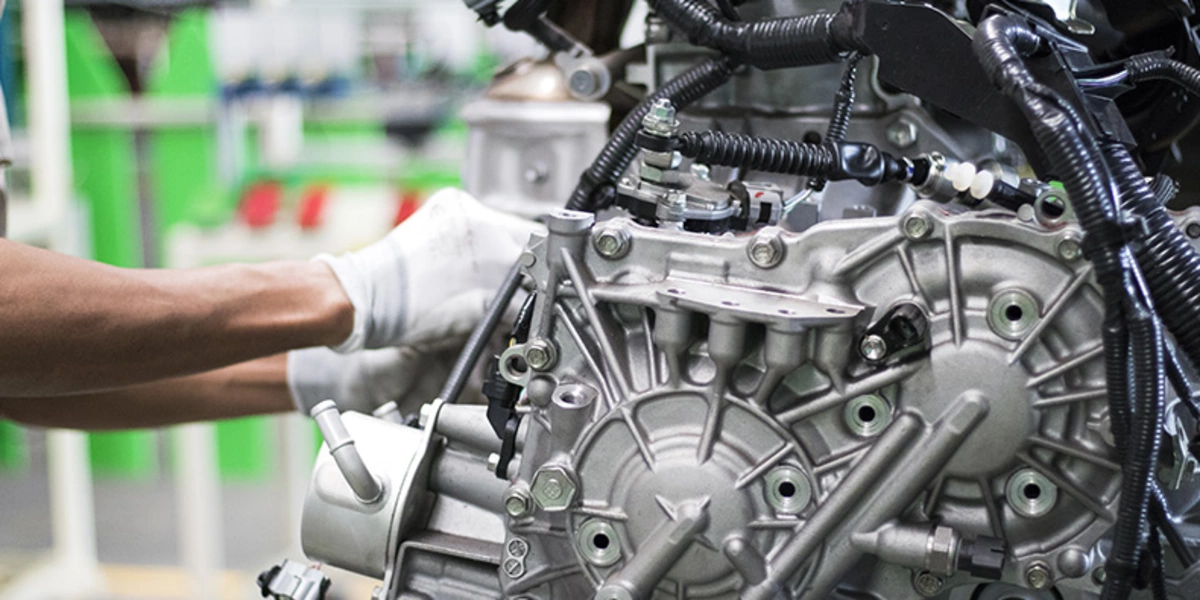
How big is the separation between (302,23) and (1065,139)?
3730 millimetres

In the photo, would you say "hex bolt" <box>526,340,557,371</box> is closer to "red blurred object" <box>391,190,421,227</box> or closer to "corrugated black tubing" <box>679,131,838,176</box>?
"corrugated black tubing" <box>679,131,838,176</box>

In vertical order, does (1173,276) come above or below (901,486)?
above

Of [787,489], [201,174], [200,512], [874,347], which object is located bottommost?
[200,512]

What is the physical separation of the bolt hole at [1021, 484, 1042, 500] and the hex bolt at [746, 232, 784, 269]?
24 cm

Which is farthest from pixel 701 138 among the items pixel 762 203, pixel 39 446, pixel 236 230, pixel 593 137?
pixel 39 446

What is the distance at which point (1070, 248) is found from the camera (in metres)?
0.75

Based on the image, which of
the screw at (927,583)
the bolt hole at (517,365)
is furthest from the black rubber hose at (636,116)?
the screw at (927,583)

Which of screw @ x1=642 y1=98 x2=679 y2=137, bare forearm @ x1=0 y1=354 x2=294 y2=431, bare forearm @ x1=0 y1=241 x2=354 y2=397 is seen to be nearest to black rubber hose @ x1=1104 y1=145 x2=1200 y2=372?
screw @ x1=642 y1=98 x2=679 y2=137

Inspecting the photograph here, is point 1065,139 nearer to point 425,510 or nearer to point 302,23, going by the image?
point 425,510

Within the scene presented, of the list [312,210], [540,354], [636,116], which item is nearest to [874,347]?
[540,354]

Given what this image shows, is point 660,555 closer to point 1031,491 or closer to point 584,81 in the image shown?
point 1031,491

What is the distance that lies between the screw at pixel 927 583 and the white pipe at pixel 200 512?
260cm

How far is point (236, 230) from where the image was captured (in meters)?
3.24

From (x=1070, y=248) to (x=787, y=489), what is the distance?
0.86 ft
